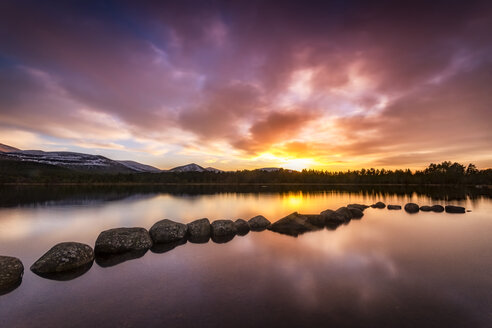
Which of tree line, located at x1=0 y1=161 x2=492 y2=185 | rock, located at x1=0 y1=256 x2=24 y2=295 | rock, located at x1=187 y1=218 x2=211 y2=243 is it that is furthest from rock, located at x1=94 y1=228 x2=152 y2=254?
tree line, located at x1=0 y1=161 x2=492 y2=185

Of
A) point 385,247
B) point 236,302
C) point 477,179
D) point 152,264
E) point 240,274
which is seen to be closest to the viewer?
point 236,302

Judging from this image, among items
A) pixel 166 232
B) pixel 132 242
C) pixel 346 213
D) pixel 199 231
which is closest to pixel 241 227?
pixel 199 231

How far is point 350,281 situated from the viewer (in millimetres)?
8289

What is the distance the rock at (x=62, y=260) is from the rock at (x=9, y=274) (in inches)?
28.9

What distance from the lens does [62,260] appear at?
366 inches

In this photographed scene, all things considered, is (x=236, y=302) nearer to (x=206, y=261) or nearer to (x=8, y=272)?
(x=206, y=261)

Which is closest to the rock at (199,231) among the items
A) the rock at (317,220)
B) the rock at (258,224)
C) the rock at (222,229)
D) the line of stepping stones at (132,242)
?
the line of stepping stones at (132,242)

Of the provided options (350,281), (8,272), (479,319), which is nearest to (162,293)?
(8,272)

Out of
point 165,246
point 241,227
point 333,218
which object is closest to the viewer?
point 165,246

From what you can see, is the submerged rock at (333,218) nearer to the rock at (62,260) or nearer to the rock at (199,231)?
the rock at (199,231)

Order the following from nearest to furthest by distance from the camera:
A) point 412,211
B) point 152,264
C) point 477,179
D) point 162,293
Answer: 1. point 162,293
2. point 152,264
3. point 412,211
4. point 477,179

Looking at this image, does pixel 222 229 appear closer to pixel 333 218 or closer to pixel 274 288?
pixel 274 288

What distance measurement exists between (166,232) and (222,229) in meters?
3.74

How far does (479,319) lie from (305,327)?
4686 mm
